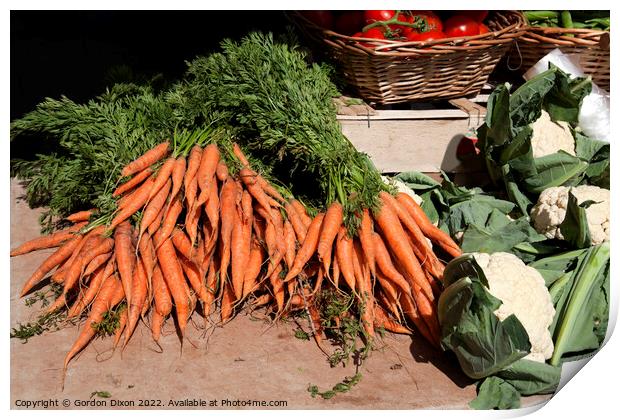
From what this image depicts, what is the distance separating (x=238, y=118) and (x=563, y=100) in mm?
1566

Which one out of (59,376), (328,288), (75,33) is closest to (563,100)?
(328,288)

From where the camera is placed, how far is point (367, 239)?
96.2 inches

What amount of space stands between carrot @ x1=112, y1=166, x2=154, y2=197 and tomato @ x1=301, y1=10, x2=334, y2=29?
1.18 m

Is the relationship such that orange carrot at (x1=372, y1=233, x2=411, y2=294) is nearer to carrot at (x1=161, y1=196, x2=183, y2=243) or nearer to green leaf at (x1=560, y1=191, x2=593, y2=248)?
green leaf at (x1=560, y1=191, x2=593, y2=248)

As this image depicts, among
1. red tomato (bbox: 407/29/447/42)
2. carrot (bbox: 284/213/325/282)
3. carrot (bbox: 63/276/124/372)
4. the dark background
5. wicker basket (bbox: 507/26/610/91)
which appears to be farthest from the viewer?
the dark background

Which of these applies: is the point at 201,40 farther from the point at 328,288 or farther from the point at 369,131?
the point at 328,288

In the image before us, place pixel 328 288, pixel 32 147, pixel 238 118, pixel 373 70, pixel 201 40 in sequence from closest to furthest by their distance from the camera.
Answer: pixel 328 288, pixel 238 118, pixel 373 70, pixel 32 147, pixel 201 40

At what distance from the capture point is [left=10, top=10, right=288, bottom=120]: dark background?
4.75 meters

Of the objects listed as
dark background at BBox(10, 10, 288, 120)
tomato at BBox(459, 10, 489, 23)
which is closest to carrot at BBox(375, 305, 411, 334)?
tomato at BBox(459, 10, 489, 23)

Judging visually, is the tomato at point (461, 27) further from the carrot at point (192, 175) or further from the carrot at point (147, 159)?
the carrot at point (147, 159)

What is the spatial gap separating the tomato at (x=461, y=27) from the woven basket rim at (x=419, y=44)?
0.47ft

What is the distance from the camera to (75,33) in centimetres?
602

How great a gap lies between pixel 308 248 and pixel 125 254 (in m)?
0.70

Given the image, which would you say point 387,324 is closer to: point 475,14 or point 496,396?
point 496,396
